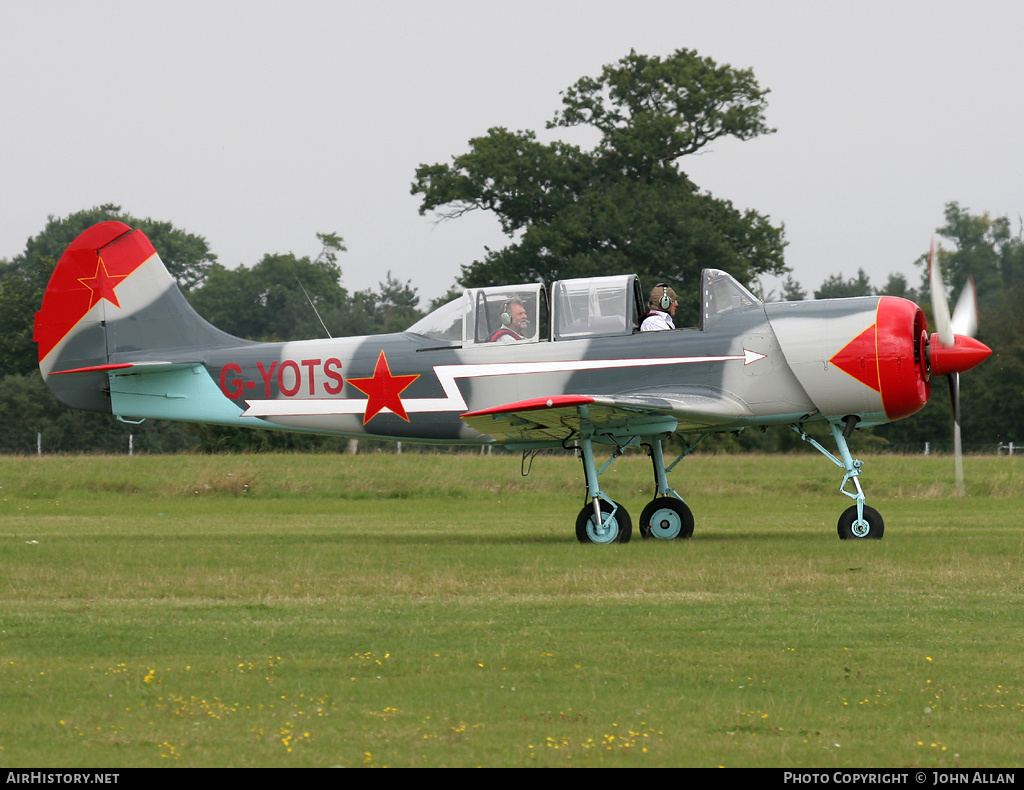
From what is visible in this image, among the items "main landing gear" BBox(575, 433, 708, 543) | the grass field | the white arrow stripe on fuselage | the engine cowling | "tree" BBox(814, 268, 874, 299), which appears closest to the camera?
the grass field

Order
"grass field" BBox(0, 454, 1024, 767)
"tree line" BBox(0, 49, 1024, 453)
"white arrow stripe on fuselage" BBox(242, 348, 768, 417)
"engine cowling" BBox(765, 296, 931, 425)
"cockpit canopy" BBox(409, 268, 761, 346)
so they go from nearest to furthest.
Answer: "grass field" BBox(0, 454, 1024, 767), "engine cowling" BBox(765, 296, 931, 425), "white arrow stripe on fuselage" BBox(242, 348, 768, 417), "cockpit canopy" BBox(409, 268, 761, 346), "tree line" BBox(0, 49, 1024, 453)

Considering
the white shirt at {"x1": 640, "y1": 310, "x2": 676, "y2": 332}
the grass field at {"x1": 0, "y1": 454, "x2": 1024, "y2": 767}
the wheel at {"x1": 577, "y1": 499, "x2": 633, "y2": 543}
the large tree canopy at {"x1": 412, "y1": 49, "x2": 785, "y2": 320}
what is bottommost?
the grass field at {"x1": 0, "y1": 454, "x2": 1024, "y2": 767}

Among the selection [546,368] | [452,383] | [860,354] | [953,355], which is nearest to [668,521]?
[546,368]

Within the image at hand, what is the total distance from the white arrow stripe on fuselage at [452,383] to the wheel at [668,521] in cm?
182

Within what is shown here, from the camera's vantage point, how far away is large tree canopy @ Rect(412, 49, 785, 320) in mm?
44969

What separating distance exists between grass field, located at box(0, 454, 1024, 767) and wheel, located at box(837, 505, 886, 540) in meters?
0.35

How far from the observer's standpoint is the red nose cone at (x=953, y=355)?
14.3 m

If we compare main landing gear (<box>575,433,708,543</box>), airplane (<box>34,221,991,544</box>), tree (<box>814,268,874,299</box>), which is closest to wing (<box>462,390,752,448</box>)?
airplane (<box>34,221,991,544</box>)

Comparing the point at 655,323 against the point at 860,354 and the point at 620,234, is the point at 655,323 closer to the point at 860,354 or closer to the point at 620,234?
the point at 860,354

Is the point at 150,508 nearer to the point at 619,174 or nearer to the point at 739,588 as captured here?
the point at 739,588

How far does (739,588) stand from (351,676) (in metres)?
4.51

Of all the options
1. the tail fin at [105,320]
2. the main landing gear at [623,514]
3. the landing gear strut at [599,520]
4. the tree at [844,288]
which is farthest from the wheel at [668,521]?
the tree at [844,288]

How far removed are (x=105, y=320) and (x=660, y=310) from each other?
7.77 m

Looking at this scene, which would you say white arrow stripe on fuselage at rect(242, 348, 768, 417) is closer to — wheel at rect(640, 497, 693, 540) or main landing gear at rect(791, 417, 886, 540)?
main landing gear at rect(791, 417, 886, 540)
